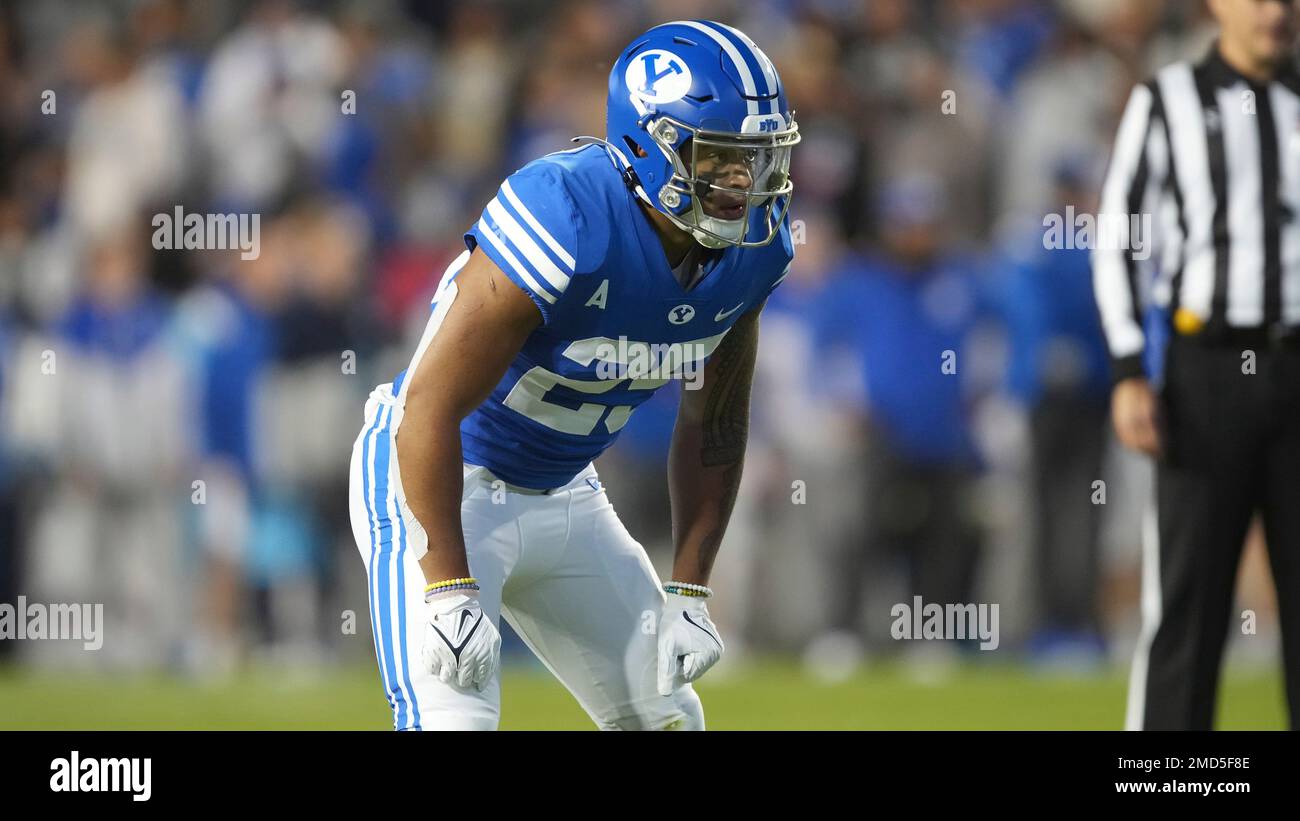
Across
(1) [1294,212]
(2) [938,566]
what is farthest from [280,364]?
(1) [1294,212]

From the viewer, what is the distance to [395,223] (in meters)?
9.21

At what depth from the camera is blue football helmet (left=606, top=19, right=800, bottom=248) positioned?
3385 millimetres

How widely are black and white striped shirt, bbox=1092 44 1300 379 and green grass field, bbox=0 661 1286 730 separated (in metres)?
1.95

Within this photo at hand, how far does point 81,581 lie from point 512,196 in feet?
20.9

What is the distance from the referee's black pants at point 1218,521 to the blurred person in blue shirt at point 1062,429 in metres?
3.45

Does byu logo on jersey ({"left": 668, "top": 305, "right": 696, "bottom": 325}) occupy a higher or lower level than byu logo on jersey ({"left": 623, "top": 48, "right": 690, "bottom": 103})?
lower

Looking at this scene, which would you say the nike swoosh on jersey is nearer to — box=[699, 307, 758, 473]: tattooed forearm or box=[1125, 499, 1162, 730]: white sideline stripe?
box=[699, 307, 758, 473]: tattooed forearm

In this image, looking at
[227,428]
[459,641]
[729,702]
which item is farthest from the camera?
[227,428]

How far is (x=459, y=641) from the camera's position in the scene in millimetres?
3229

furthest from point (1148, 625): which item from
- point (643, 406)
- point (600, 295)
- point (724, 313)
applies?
point (643, 406)

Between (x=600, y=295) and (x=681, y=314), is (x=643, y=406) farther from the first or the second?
(x=600, y=295)

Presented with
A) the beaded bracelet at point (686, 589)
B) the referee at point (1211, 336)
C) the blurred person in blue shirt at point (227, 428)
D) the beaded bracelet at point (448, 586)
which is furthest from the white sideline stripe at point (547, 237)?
the blurred person in blue shirt at point (227, 428)

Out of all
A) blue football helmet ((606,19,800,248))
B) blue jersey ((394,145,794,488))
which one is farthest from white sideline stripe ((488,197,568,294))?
blue football helmet ((606,19,800,248))

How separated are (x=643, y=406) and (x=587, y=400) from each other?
464 cm
